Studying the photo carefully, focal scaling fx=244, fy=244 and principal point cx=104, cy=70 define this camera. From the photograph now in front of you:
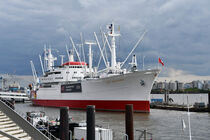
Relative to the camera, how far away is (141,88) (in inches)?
1412

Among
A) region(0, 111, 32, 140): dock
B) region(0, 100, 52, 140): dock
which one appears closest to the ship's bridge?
region(0, 100, 52, 140): dock

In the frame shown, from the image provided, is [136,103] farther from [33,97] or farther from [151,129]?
[33,97]

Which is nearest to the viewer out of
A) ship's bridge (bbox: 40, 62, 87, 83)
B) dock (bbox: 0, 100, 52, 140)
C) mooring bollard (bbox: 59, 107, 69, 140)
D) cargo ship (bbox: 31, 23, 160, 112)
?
dock (bbox: 0, 100, 52, 140)

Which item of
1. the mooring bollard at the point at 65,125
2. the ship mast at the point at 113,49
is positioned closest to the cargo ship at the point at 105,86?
the ship mast at the point at 113,49

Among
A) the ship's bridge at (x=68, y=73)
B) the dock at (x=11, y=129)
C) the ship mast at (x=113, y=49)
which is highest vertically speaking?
the ship mast at (x=113, y=49)

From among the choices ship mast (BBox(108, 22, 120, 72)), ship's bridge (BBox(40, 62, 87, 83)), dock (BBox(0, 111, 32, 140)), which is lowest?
dock (BBox(0, 111, 32, 140))

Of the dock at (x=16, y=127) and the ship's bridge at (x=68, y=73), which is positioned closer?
the dock at (x=16, y=127)

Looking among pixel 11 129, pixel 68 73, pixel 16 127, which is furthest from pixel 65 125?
pixel 68 73

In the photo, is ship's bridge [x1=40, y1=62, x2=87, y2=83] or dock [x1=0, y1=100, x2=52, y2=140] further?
ship's bridge [x1=40, y1=62, x2=87, y2=83]

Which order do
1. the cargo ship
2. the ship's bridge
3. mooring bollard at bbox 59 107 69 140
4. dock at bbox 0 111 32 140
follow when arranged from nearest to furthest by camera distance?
1. dock at bbox 0 111 32 140
2. mooring bollard at bbox 59 107 69 140
3. the cargo ship
4. the ship's bridge

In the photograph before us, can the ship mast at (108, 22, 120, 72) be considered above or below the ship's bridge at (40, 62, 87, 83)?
above

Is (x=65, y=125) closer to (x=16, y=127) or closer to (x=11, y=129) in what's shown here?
(x=16, y=127)

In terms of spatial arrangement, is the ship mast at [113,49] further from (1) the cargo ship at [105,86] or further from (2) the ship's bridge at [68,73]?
(2) the ship's bridge at [68,73]

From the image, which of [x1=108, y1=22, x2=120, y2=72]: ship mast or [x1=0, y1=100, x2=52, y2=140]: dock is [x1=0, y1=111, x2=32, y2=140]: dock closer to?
[x1=0, y1=100, x2=52, y2=140]: dock
